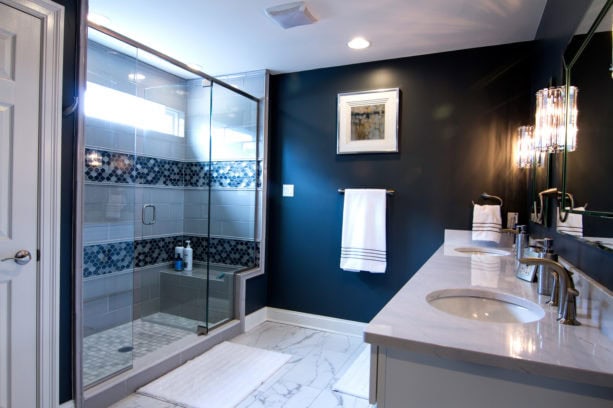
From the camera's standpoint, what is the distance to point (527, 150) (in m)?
2.20

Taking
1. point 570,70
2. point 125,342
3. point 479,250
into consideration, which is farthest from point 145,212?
point 570,70

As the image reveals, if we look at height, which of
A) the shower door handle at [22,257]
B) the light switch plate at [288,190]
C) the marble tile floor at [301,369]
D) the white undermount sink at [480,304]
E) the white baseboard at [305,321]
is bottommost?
the marble tile floor at [301,369]

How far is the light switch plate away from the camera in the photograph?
10.9ft

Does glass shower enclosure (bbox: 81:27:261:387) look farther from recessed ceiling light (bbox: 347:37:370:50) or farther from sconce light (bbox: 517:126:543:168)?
sconce light (bbox: 517:126:543:168)

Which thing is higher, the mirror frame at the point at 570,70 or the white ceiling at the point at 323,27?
the white ceiling at the point at 323,27

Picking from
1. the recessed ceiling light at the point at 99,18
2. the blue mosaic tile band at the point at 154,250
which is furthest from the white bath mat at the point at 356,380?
the recessed ceiling light at the point at 99,18

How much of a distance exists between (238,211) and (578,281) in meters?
2.65

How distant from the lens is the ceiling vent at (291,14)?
208cm

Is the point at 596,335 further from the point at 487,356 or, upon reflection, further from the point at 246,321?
the point at 246,321

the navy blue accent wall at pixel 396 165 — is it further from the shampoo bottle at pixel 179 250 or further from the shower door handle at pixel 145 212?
the shower door handle at pixel 145 212

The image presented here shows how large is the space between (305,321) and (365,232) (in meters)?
1.02

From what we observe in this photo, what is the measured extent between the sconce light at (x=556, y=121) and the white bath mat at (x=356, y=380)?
5.42ft

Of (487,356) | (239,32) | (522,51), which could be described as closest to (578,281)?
(487,356)

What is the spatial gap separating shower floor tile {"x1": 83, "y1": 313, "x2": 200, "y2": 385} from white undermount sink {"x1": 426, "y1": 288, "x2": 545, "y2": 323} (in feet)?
6.10
